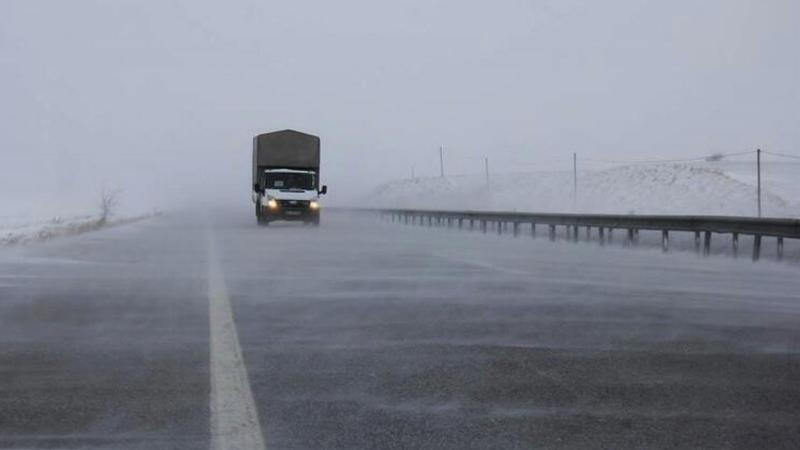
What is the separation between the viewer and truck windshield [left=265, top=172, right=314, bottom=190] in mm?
40562

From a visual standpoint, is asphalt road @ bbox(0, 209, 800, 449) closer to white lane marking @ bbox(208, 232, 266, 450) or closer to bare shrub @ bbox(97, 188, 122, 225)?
white lane marking @ bbox(208, 232, 266, 450)

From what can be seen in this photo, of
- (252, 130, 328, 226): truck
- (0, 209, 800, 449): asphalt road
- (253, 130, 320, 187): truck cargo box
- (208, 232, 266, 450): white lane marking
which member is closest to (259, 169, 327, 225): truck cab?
(252, 130, 328, 226): truck

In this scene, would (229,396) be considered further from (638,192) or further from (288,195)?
(638,192)

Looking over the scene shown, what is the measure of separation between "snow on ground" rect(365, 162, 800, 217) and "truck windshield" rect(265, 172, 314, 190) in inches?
676

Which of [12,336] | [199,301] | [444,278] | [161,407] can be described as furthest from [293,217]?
[161,407]

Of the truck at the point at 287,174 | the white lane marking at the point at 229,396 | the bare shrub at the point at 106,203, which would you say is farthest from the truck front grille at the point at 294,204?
the white lane marking at the point at 229,396

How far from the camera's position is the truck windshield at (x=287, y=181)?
40.6m

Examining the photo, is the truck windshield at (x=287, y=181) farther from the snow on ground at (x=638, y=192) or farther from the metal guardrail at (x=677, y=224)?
the snow on ground at (x=638, y=192)

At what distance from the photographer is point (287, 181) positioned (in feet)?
134

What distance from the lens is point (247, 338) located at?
8039 millimetres

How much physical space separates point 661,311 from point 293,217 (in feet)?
104

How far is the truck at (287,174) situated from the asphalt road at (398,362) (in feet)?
86.5

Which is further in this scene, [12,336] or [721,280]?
[721,280]

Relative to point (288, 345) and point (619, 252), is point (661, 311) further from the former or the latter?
point (619, 252)
